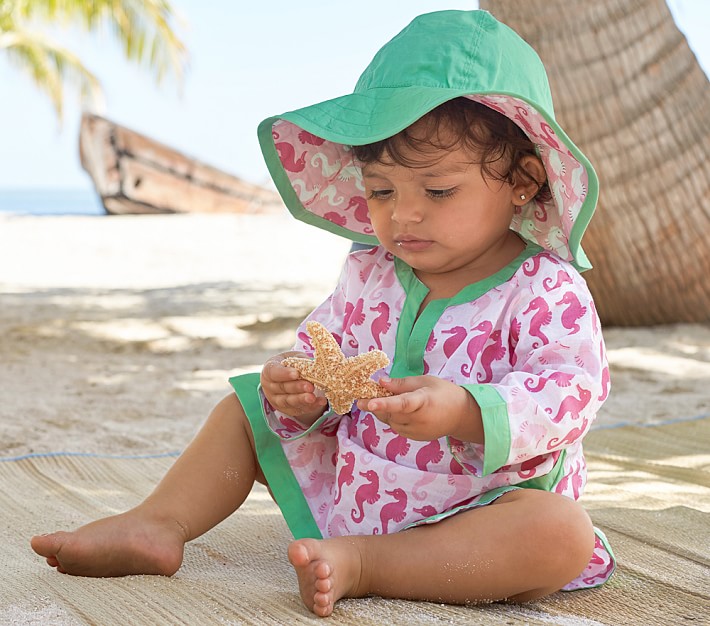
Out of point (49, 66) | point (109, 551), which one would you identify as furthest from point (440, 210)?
point (49, 66)

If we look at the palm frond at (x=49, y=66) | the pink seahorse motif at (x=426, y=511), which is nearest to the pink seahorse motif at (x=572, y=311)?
the pink seahorse motif at (x=426, y=511)

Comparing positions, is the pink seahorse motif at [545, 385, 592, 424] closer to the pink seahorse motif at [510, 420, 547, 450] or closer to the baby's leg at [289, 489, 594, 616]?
the pink seahorse motif at [510, 420, 547, 450]

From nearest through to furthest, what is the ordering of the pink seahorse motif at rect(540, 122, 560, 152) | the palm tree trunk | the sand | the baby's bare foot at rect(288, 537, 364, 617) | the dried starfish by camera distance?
1. the baby's bare foot at rect(288, 537, 364, 617)
2. the dried starfish
3. the pink seahorse motif at rect(540, 122, 560, 152)
4. the sand
5. the palm tree trunk

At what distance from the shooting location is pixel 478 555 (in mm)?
1697

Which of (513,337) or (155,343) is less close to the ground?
(513,337)

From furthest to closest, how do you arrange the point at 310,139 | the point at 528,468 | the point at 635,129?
the point at 635,129 → the point at 310,139 → the point at 528,468

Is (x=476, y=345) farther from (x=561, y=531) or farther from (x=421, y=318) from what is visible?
(x=561, y=531)

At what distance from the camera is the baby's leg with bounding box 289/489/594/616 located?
5.54 feet

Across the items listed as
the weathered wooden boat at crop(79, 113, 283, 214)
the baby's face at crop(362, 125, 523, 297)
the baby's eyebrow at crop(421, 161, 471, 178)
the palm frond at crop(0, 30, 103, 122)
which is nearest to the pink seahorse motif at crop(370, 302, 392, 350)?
the baby's face at crop(362, 125, 523, 297)

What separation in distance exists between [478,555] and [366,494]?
0.30 m

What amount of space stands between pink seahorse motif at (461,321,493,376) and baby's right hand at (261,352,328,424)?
0.98 feet

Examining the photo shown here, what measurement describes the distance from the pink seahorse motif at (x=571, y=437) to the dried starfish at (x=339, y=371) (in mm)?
316

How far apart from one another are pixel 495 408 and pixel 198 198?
1781cm

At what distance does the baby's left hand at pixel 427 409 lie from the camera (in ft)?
5.31
